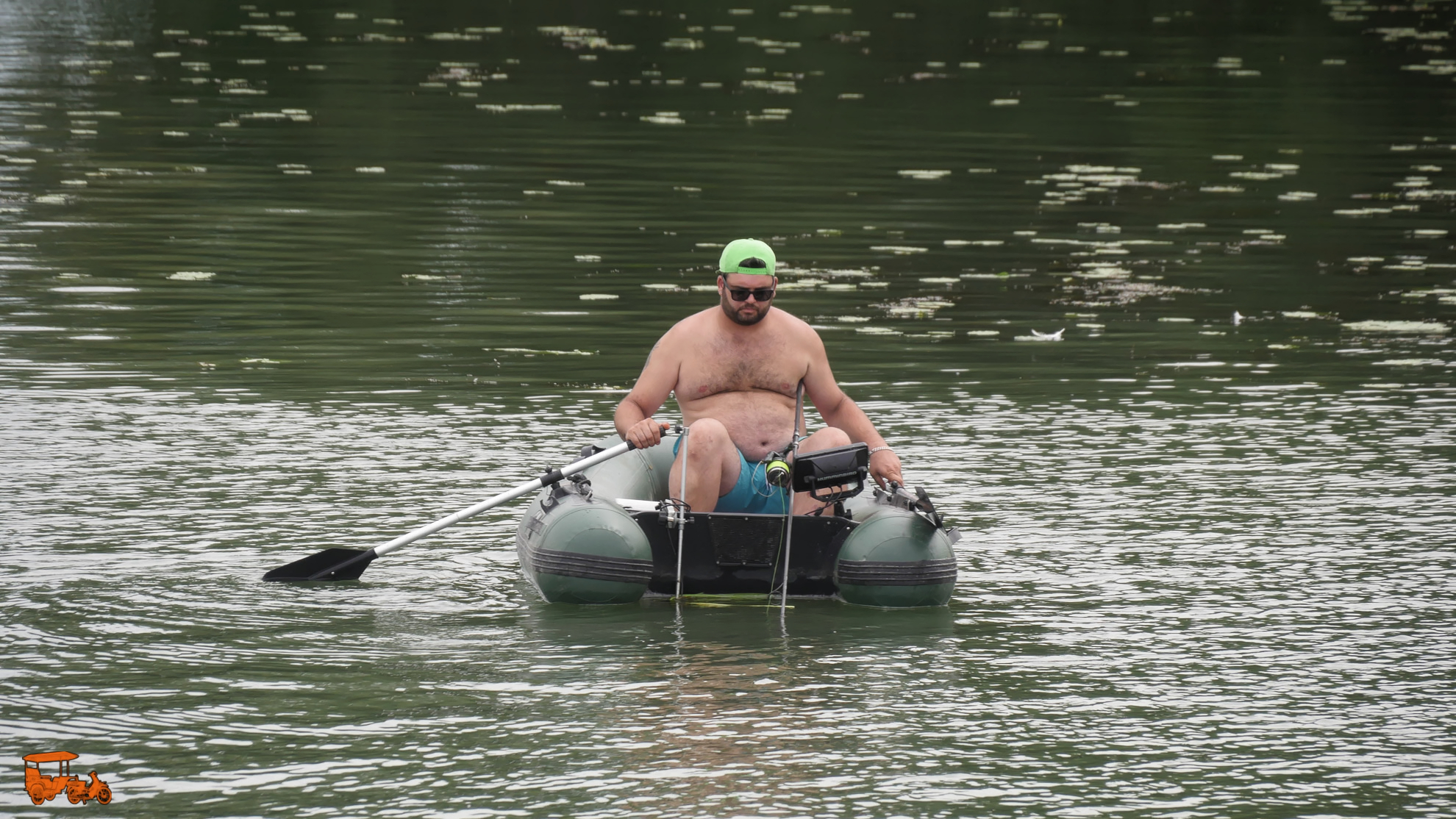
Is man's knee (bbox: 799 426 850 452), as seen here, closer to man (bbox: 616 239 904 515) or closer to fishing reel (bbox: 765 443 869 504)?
man (bbox: 616 239 904 515)

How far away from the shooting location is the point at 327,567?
27.4ft

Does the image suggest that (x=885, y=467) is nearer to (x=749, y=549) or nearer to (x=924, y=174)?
(x=749, y=549)

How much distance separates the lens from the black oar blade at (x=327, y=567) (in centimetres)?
833

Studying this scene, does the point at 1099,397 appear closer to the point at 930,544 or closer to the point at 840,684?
the point at 930,544

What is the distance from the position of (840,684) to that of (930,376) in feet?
18.5

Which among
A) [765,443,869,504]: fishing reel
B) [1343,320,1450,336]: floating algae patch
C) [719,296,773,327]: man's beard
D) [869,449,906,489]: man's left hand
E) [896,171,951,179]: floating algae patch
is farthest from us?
[896,171,951,179]: floating algae patch

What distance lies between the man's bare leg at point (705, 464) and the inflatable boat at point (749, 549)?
13 centimetres

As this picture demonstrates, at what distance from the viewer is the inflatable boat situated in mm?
7965

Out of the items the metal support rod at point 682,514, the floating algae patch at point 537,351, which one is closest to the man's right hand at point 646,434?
the metal support rod at point 682,514

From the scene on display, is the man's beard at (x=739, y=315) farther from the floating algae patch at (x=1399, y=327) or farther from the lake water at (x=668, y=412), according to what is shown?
the floating algae patch at (x=1399, y=327)

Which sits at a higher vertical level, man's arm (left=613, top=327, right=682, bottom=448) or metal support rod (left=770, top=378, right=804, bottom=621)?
man's arm (left=613, top=327, right=682, bottom=448)

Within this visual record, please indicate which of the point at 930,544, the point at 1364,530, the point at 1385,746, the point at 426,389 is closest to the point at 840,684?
the point at 930,544

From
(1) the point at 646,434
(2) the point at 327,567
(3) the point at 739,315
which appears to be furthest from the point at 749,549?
(2) the point at 327,567

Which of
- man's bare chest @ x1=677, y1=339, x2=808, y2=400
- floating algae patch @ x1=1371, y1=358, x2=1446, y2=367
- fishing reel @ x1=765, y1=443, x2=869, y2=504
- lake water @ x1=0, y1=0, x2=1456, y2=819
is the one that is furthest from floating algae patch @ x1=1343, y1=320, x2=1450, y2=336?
fishing reel @ x1=765, y1=443, x2=869, y2=504
